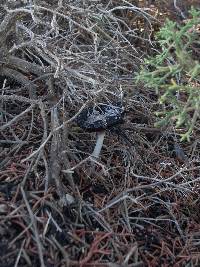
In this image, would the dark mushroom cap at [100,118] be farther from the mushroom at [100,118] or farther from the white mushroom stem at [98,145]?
the white mushroom stem at [98,145]

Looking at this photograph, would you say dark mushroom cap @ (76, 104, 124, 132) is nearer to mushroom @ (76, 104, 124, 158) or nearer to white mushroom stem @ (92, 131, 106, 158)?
mushroom @ (76, 104, 124, 158)

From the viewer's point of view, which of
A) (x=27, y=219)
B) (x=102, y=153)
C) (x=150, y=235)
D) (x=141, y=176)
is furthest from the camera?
(x=102, y=153)

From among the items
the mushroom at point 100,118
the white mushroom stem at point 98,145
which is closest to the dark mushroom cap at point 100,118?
the mushroom at point 100,118

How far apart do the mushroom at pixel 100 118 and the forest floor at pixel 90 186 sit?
3.2 inches

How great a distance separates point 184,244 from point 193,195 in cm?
40

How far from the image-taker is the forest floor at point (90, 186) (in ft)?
7.27

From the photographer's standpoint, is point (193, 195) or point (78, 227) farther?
point (193, 195)

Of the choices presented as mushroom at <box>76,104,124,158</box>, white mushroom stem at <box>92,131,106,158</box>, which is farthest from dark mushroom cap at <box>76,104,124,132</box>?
white mushroom stem at <box>92,131,106,158</box>

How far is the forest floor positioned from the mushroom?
82mm

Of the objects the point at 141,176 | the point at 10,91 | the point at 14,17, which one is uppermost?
the point at 14,17

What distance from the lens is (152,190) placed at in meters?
2.69

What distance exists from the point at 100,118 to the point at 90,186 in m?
0.39

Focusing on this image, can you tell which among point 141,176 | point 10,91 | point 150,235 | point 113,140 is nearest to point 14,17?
point 10,91

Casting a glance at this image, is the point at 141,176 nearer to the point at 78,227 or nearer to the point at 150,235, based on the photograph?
the point at 150,235
